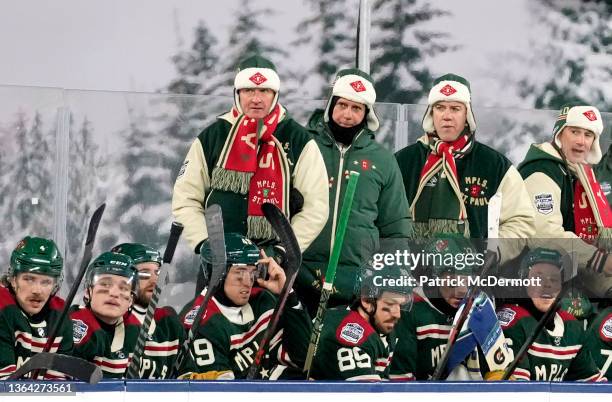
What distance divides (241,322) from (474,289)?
859mm

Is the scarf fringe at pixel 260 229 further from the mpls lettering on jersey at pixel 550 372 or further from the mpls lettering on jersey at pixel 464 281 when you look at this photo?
the mpls lettering on jersey at pixel 550 372

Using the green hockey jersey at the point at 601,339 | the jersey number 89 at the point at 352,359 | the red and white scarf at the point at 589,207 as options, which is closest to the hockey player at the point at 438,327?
the jersey number 89 at the point at 352,359

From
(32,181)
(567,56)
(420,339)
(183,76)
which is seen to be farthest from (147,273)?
(567,56)

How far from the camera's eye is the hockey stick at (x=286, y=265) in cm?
639

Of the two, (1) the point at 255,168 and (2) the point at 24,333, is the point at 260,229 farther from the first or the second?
(2) the point at 24,333

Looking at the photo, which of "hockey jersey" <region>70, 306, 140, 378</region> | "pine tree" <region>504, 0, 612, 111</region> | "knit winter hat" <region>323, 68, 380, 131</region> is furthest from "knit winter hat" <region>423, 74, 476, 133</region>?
"pine tree" <region>504, 0, 612, 111</region>

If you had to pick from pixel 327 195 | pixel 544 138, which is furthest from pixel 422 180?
pixel 544 138

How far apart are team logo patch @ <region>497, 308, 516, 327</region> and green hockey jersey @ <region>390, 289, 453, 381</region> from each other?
0.19 meters

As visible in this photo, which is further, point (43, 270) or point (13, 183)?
point (13, 183)

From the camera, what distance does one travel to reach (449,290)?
657 cm

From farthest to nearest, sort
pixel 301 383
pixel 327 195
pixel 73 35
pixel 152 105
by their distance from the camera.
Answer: pixel 73 35
pixel 152 105
pixel 327 195
pixel 301 383

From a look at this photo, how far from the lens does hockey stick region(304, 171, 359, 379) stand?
21.2ft

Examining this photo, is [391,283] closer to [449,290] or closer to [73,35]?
[449,290]
